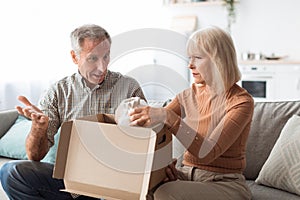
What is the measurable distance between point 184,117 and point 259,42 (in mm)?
3811

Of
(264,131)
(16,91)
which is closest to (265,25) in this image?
(16,91)

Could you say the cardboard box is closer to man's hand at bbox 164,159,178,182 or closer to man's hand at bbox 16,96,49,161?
man's hand at bbox 164,159,178,182

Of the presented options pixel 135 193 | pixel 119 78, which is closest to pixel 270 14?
pixel 119 78

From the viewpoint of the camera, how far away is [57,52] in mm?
4156

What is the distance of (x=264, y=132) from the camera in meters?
1.99

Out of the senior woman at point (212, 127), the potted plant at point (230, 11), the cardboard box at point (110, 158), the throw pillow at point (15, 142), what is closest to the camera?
the cardboard box at point (110, 158)

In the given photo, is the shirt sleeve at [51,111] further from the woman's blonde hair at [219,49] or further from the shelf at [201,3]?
the shelf at [201,3]

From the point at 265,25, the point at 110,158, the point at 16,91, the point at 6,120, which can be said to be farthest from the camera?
the point at 265,25

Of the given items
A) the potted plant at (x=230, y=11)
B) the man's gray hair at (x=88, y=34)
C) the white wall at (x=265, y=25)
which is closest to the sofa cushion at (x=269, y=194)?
the man's gray hair at (x=88, y=34)

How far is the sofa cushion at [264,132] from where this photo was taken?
196 centimetres

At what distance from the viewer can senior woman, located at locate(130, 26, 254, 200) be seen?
1.51m

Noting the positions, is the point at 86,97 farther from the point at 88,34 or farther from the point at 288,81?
the point at 288,81

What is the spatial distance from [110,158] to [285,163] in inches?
32.1

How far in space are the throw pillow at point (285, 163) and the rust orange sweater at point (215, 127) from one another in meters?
0.21
